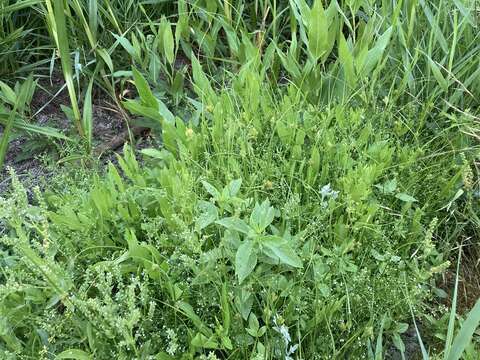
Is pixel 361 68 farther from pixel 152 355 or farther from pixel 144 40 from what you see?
pixel 152 355

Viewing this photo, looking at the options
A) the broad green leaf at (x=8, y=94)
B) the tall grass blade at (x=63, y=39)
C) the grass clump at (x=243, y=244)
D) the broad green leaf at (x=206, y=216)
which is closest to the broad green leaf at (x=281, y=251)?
the grass clump at (x=243, y=244)

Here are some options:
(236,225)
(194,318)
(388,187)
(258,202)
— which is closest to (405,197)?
(388,187)

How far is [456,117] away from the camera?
2004 mm

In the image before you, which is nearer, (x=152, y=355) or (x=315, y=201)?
(x=152, y=355)

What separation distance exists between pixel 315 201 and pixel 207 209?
0.32m

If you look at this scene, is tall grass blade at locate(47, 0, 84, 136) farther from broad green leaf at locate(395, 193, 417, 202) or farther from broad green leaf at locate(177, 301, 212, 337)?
broad green leaf at locate(395, 193, 417, 202)

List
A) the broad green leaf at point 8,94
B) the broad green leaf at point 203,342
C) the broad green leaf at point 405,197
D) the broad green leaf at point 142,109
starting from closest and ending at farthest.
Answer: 1. the broad green leaf at point 203,342
2. the broad green leaf at point 405,197
3. the broad green leaf at point 142,109
4. the broad green leaf at point 8,94

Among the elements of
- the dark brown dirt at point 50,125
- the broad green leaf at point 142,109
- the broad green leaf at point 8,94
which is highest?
the broad green leaf at point 142,109

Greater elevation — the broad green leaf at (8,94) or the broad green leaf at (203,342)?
the broad green leaf at (8,94)

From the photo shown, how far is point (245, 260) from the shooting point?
1387mm

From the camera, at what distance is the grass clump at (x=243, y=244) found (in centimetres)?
142

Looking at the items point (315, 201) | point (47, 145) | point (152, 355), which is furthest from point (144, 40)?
point (152, 355)

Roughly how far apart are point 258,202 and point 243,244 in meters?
0.27

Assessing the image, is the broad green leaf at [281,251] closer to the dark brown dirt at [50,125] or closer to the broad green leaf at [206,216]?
the broad green leaf at [206,216]
